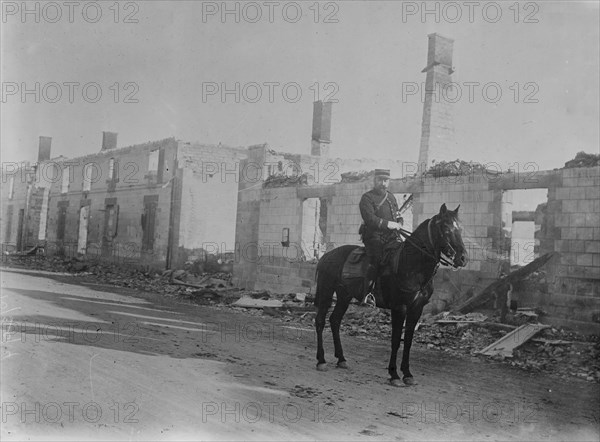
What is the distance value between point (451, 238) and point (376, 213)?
1264 mm

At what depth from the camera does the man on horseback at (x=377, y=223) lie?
22.1 feet

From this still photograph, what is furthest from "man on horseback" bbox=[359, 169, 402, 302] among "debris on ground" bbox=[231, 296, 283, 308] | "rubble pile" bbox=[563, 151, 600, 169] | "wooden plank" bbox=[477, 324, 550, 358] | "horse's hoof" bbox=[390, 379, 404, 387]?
"debris on ground" bbox=[231, 296, 283, 308]

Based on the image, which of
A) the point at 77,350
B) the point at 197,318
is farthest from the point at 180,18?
the point at 197,318

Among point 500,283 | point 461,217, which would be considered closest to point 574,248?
point 500,283

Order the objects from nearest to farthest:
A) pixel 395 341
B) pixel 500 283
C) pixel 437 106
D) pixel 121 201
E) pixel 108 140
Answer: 1. pixel 395 341
2. pixel 500 283
3. pixel 437 106
4. pixel 121 201
5. pixel 108 140

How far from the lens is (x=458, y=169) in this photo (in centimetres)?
1155

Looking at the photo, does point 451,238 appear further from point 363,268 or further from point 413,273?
point 363,268

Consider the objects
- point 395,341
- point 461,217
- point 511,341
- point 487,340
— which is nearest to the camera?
point 395,341

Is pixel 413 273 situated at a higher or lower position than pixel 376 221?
lower

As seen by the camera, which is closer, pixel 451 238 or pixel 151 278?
pixel 451 238

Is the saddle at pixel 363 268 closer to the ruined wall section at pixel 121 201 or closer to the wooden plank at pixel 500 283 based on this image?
the wooden plank at pixel 500 283

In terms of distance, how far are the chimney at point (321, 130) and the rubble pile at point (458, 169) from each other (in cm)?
1117

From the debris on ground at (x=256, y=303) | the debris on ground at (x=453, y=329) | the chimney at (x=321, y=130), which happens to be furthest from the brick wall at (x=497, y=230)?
the chimney at (x=321, y=130)

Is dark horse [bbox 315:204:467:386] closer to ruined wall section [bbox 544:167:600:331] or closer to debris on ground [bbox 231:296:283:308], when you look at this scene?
ruined wall section [bbox 544:167:600:331]
